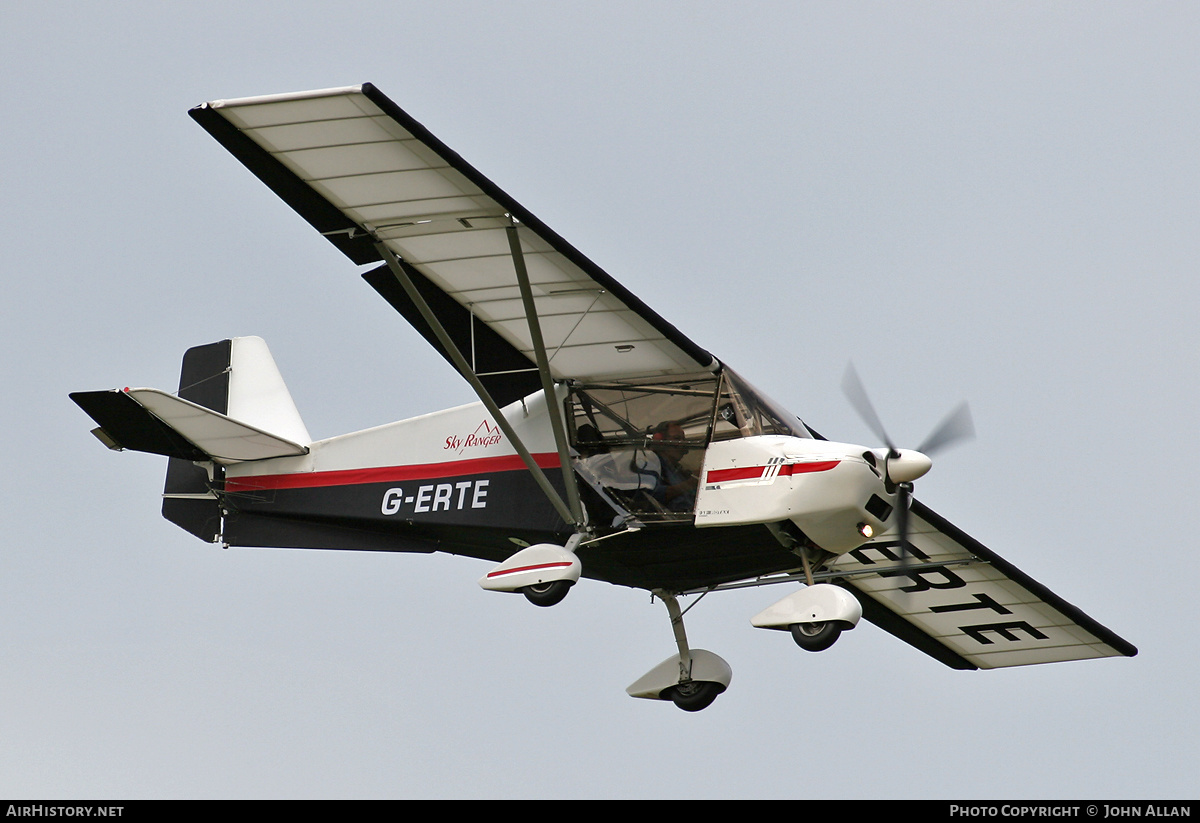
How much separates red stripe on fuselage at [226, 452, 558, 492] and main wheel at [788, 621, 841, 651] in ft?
8.79

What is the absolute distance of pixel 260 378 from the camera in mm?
17406

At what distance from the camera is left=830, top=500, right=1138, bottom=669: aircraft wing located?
16203 mm

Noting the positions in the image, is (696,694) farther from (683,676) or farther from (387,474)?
(387,474)

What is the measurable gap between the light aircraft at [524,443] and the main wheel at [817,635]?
17mm

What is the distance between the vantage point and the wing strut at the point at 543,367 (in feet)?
41.4

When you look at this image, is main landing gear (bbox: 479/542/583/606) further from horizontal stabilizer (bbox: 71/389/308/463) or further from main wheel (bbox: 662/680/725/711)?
horizontal stabilizer (bbox: 71/389/308/463)

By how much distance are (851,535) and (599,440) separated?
7.49ft

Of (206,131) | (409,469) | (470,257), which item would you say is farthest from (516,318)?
(206,131)

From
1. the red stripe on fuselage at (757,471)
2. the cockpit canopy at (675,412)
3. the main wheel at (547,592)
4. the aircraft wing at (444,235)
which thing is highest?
the aircraft wing at (444,235)

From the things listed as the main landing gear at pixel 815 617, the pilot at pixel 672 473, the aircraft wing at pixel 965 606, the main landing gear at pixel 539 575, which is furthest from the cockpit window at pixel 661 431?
the aircraft wing at pixel 965 606

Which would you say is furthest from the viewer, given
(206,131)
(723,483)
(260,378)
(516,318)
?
(260,378)

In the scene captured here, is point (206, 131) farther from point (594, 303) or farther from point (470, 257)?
point (594, 303)

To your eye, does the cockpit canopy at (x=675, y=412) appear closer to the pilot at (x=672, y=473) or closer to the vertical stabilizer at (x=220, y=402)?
the pilot at (x=672, y=473)

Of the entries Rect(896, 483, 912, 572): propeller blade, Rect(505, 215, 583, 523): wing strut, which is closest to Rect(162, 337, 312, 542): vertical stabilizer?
Rect(505, 215, 583, 523): wing strut
